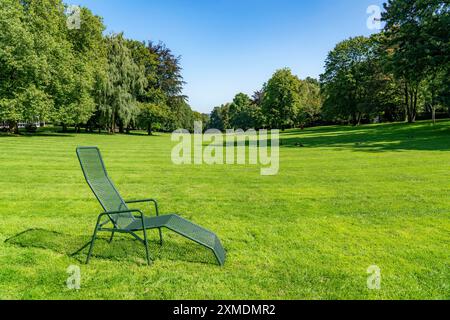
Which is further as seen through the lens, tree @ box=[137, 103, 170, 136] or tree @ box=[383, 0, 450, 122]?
tree @ box=[137, 103, 170, 136]

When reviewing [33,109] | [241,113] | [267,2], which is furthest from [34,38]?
[241,113]

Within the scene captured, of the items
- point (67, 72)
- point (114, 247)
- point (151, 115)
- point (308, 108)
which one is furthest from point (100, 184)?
point (308, 108)

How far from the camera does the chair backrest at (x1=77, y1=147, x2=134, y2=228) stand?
184 inches

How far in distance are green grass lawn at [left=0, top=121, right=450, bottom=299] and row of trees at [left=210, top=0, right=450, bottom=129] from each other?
61.2ft

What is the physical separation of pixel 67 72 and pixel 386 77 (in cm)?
4375

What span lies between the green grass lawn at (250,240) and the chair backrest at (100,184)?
493mm

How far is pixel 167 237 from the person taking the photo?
→ 5277 mm

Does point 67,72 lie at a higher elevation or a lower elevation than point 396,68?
higher

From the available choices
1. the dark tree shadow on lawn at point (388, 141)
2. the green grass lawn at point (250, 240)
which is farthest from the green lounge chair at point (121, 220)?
the dark tree shadow on lawn at point (388, 141)

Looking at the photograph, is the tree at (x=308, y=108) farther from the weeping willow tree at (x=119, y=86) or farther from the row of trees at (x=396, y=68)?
the weeping willow tree at (x=119, y=86)

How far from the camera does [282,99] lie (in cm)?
5844

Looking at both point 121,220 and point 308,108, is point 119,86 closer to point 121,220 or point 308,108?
point 121,220

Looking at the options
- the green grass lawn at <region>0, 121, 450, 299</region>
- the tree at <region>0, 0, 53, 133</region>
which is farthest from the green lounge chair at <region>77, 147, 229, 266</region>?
the tree at <region>0, 0, 53, 133</region>

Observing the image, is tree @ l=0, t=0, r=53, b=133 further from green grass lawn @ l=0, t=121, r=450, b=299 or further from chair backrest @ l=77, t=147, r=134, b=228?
chair backrest @ l=77, t=147, r=134, b=228
